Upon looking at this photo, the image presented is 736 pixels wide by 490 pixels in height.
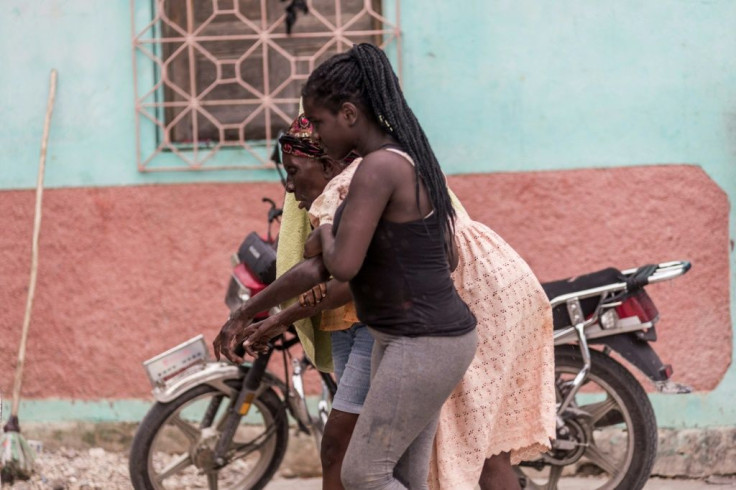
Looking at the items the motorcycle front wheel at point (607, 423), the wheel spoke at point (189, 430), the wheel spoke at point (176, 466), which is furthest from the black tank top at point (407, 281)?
the wheel spoke at point (176, 466)

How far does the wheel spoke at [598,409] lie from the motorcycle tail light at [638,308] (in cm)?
35

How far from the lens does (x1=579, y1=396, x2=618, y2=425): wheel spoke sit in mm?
4305

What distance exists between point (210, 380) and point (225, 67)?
5.57ft

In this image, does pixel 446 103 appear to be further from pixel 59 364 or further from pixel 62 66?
pixel 59 364

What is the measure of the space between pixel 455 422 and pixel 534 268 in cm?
196

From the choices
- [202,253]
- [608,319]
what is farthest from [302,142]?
[202,253]

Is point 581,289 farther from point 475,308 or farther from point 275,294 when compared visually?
point 275,294

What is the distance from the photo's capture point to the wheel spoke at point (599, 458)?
4293 millimetres

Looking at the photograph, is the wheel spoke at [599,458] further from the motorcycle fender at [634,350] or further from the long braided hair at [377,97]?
the long braided hair at [377,97]

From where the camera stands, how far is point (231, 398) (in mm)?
4465

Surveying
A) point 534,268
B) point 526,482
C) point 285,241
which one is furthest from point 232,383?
point 534,268

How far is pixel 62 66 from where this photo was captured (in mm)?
5371

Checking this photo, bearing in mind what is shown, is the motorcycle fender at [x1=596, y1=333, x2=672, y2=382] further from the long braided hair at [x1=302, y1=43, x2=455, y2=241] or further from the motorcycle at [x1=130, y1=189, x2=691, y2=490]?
the long braided hair at [x1=302, y1=43, x2=455, y2=241]

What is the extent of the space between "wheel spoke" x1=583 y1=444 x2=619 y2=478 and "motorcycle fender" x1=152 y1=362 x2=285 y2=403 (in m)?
1.23
